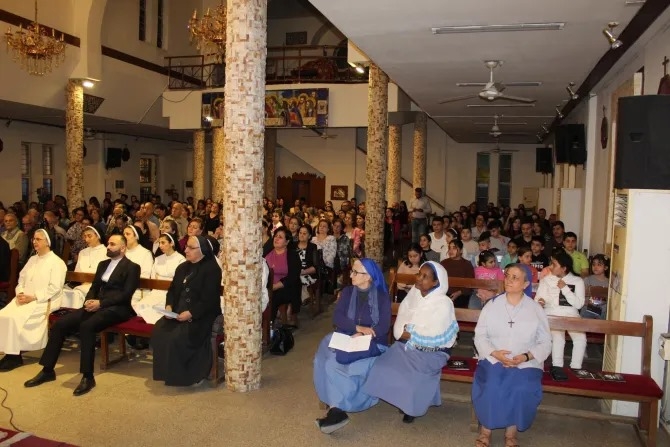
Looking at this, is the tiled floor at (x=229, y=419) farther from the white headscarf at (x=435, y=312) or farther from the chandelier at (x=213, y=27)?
the chandelier at (x=213, y=27)

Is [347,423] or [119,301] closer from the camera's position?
[347,423]

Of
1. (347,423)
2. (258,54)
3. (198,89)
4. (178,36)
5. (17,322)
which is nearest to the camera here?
(347,423)

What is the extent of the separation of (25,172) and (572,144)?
14.9 metres

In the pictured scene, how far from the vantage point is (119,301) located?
6176 mm

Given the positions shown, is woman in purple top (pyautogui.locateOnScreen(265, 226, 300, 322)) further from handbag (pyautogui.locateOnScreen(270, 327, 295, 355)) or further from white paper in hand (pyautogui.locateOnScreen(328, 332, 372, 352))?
white paper in hand (pyautogui.locateOnScreen(328, 332, 372, 352))

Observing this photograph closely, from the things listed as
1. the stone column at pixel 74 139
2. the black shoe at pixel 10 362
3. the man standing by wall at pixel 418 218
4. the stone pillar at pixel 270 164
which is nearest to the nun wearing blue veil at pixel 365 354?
the black shoe at pixel 10 362

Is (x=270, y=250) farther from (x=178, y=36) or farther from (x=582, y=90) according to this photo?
(x=178, y=36)

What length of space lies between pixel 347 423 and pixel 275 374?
1.35 m

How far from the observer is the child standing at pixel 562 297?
6.00 meters

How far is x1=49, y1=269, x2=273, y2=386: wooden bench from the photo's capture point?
5.86m

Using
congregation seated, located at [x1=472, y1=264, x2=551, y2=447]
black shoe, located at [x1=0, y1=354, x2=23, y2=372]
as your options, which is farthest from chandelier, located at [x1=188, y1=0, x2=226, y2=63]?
congregation seated, located at [x1=472, y1=264, x2=551, y2=447]

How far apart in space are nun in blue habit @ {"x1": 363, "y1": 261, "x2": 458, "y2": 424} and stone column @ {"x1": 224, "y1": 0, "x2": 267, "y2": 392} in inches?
53.3

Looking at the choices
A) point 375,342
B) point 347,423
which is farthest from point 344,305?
point 347,423

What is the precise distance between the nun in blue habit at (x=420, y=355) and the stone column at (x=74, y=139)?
11.2 m
